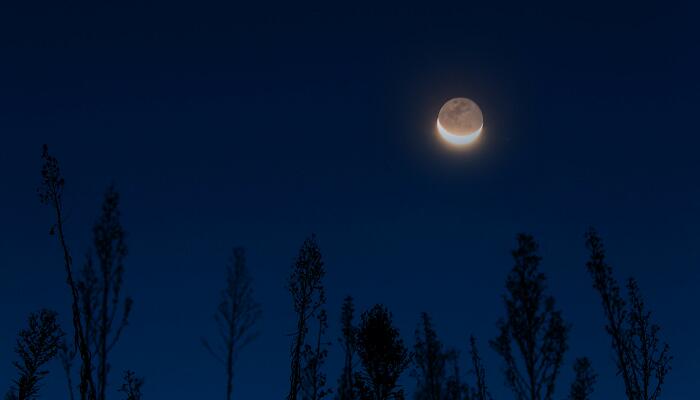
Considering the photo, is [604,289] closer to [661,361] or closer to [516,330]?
[661,361]

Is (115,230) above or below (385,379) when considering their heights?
above

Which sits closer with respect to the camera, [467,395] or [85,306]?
[85,306]

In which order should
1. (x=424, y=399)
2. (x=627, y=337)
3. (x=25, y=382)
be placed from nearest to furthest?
(x=25, y=382), (x=627, y=337), (x=424, y=399)

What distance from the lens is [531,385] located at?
66.9 feet

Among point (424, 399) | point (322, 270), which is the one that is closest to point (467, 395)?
point (424, 399)

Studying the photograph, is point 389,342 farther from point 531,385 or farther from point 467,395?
point 467,395

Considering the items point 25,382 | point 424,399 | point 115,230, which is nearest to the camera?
point 115,230

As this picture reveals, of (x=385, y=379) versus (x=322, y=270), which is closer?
(x=385, y=379)

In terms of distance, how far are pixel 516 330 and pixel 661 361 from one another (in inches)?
232

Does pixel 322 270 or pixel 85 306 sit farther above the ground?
pixel 322 270

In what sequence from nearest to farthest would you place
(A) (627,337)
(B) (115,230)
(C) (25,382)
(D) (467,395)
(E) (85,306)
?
1. (E) (85,306)
2. (B) (115,230)
3. (C) (25,382)
4. (A) (627,337)
5. (D) (467,395)

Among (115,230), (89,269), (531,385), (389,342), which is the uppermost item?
(115,230)

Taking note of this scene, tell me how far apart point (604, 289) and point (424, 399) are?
22289 mm

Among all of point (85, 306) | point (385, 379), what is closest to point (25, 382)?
point (85, 306)
